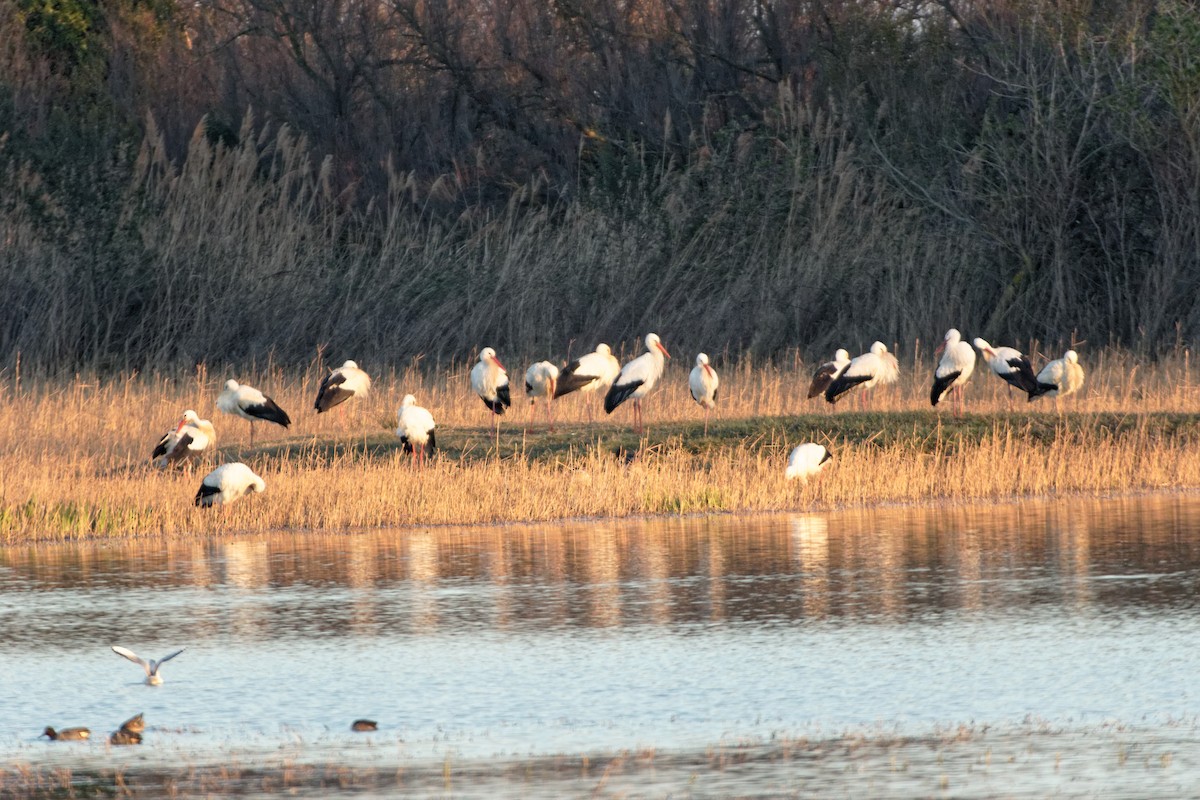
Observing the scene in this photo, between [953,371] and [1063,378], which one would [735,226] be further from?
[953,371]

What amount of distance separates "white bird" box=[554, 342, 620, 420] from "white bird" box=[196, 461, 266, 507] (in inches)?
183

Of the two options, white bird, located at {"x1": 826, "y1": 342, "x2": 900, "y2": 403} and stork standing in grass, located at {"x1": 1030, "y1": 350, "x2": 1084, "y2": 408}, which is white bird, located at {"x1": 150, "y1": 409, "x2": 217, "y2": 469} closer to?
white bird, located at {"x1": 826, "y1": 342, "x2": 900, "y2": 403}

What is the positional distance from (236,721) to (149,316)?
16.1 m

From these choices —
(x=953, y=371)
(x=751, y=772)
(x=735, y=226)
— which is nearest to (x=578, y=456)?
(x=953, y=371)

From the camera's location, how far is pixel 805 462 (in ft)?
44.1

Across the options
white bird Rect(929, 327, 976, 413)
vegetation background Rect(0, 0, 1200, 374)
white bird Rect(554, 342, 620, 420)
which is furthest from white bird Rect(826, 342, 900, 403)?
vegetation background Rect(0, 0, 1200, 374)

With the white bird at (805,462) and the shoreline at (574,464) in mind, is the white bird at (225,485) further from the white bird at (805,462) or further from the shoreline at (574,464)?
the white bird at (805,462)

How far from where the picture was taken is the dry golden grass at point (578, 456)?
12633 mm

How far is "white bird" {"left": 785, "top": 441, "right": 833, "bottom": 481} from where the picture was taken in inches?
527

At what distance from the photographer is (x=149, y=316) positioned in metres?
22.1

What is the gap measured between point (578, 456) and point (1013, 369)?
4.80 metres

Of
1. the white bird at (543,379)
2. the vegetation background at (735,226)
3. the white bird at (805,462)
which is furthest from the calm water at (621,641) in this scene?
the vegetation background at (735,226)

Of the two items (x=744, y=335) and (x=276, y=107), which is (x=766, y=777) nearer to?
(x=744, y=335)

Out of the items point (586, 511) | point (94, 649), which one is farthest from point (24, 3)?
point (94, 649)
